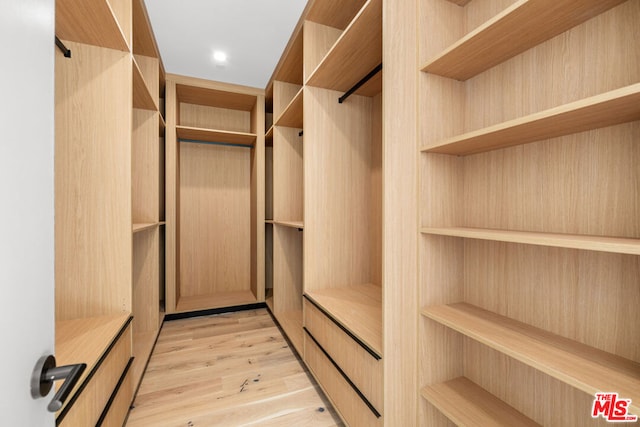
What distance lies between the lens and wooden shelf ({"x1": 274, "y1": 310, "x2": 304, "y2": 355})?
219 centimetres

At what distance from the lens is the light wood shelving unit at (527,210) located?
0.75 meters

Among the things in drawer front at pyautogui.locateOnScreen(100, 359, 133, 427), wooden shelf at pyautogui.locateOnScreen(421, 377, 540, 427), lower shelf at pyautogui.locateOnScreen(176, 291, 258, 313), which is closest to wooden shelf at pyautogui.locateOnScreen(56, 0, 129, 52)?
drawer front at pyautogui.locateOnScreen(100, 359, 133, 427)

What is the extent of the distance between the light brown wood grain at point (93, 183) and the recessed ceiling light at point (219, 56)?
3.47ft

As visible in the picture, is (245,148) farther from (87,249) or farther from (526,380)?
(526,380)

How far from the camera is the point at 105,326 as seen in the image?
1.33 metres

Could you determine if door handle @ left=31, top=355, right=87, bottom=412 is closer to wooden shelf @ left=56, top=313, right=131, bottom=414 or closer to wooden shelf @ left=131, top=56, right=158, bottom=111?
wooden shelf @ left=56, top=313, right=131, bottom=414

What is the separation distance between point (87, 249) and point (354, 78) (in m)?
1.78

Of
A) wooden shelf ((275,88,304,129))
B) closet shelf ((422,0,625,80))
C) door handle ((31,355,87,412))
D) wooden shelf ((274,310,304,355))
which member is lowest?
wooden shelf ((274,310,304,355))

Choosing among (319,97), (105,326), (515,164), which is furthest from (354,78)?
(105,326)

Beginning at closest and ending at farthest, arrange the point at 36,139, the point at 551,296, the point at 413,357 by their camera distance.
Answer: the point at 36,139
the point at 551,296
the point at 413,357

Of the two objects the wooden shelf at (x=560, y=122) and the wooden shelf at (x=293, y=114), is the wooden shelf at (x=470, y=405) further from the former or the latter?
the wooden shelf at (x=293, y=114)

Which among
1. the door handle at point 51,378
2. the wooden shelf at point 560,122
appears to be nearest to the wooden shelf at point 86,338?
the door handle at point 51,378

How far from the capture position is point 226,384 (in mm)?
1829

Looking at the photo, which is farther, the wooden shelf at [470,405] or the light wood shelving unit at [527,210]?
the wooden shelf at [470,405]
